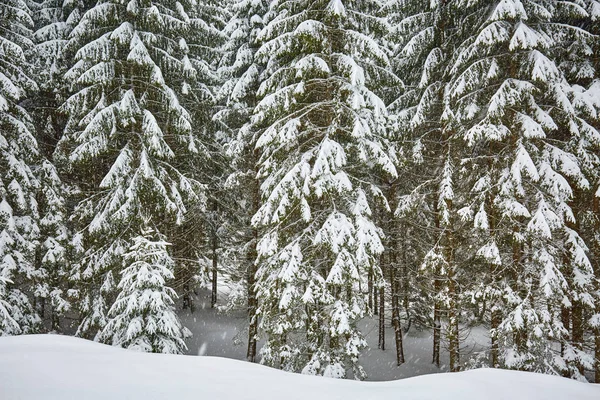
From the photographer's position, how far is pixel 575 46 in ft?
33.5

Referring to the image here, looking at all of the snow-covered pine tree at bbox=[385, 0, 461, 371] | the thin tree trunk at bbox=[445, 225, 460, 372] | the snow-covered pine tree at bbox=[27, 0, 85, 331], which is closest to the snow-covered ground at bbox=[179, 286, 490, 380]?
the thin tree trunk at bbox=[445, 225, 460, 372]

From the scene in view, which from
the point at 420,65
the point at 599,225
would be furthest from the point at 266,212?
the point at 599,225

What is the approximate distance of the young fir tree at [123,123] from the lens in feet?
35.1

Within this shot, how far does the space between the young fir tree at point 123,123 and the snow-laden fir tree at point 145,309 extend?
1544 millimetres

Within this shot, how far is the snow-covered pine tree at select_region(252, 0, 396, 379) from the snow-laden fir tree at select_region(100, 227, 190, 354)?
2540 mm

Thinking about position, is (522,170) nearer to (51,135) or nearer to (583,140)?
(583,140)

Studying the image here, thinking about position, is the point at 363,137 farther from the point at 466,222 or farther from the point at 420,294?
the point at 420,294

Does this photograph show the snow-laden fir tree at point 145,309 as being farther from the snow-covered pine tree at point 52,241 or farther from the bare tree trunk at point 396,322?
the bare tree trunk at point 396,322

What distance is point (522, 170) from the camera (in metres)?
9.60

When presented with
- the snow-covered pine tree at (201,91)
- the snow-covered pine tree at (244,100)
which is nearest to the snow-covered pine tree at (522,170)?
the snow-covered pine tree at (244,100)

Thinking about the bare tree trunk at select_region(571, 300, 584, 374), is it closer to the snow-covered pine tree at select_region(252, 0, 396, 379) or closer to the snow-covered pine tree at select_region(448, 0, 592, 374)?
the snow-covered pine tree at select_region(448, 0, 592, 374)

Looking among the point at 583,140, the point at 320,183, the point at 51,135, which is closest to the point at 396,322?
the point at 320,183

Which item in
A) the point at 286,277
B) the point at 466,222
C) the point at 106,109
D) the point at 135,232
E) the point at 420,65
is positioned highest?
the point at 420,65

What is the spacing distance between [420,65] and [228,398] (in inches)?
490
